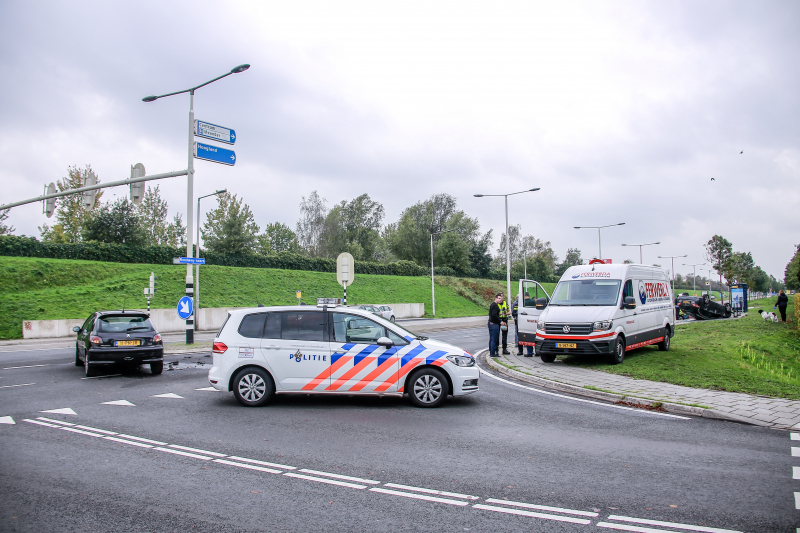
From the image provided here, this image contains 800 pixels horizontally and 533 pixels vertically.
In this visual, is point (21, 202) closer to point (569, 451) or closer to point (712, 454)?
point (569, 451)

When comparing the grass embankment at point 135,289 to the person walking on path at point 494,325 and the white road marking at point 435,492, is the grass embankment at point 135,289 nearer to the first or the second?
the person walking on path at point 494,325

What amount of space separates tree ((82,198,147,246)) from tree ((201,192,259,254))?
6.57 m

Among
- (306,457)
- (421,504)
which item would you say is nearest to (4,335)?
(306,457)

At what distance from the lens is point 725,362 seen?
46.0 feet

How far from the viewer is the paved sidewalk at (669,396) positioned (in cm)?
791

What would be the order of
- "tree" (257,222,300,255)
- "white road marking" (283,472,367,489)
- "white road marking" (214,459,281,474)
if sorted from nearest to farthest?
"white road marking" (283,472,367,489), "white road marking" (214,459,281,474), "tree" (257,222,300,255)

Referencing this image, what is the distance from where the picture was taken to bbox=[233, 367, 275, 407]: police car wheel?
8680 millimetres

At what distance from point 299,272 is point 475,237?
54634mm

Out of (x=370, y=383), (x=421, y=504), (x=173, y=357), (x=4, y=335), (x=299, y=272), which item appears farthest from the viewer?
(x=299, y=272)

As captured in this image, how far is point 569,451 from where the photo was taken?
244 inches

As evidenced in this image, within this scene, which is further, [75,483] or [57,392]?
[57,392]

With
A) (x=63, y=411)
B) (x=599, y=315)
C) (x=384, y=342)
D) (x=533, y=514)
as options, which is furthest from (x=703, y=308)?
(x=63, y=411)

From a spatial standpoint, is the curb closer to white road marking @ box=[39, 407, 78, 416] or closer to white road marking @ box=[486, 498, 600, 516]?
white road marking @ box=[486, 498, 600, 516]

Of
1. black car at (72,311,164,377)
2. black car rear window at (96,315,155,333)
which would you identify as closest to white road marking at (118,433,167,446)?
black car at (72,311,164,377)
